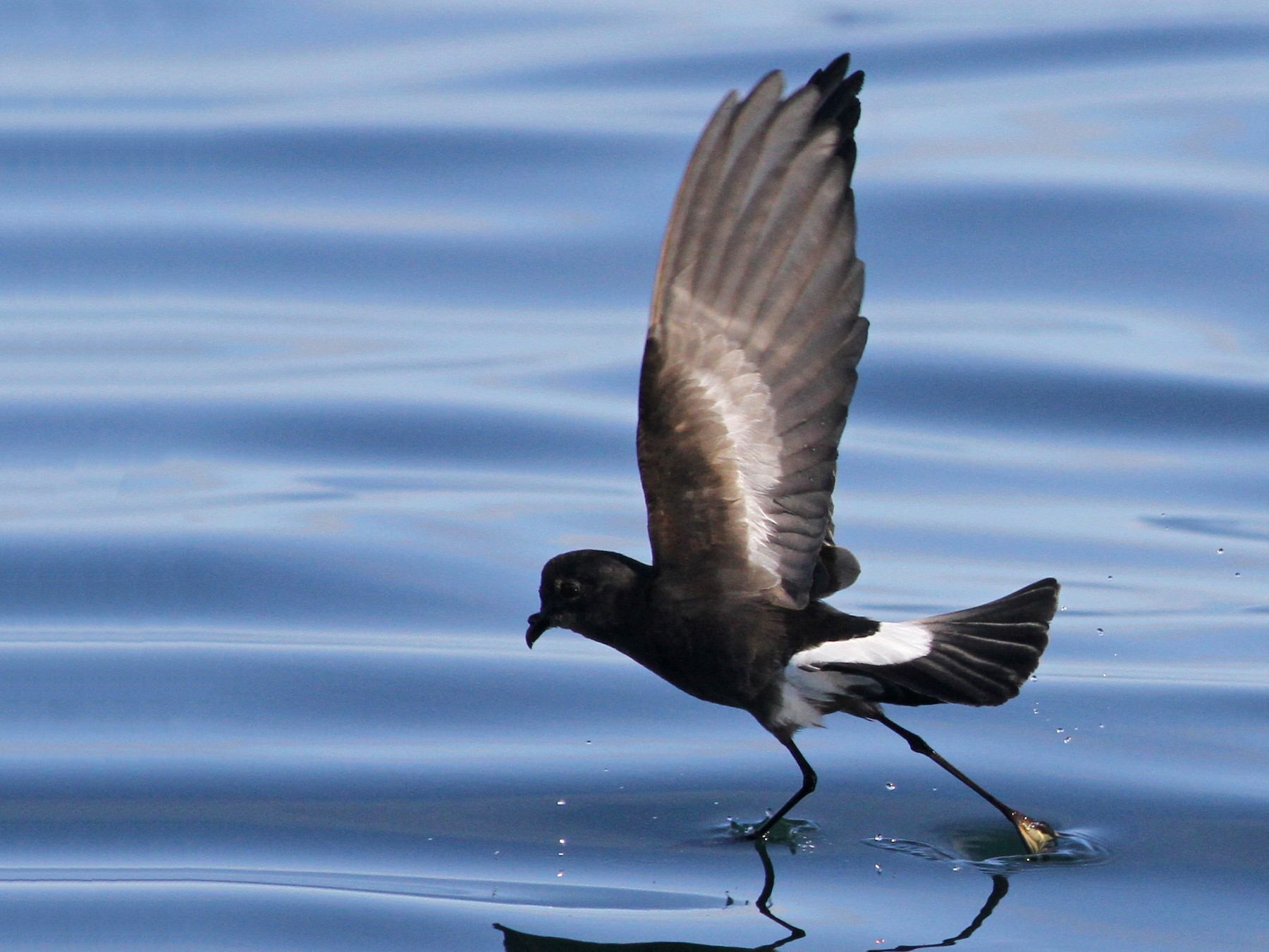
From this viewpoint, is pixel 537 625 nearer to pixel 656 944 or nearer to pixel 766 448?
pixel 766 448

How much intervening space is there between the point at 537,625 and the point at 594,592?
255mm

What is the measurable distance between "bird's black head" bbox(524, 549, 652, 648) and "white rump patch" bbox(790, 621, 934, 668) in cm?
42

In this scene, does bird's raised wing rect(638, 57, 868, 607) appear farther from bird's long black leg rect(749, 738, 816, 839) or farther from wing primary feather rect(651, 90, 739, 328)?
bird's long black leg rect(749, 738, 816, 839)

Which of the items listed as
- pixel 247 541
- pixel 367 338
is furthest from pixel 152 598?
pixel 367 338

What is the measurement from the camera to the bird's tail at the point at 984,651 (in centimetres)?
494

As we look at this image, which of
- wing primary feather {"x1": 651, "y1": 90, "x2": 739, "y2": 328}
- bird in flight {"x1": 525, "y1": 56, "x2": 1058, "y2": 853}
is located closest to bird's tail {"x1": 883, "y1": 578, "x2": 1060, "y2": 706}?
bird in flight {"x1": 525, "y1": 56, "x2": 1058, "y2": 853}

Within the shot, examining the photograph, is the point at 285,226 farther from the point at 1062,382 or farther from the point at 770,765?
the point at 770,765

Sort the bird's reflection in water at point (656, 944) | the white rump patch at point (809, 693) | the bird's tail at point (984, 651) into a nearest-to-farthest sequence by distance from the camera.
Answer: the bird's reflection in water at point (656, 944), the bird's tail at point (984, 651), the white rump patch at point (809, 693)

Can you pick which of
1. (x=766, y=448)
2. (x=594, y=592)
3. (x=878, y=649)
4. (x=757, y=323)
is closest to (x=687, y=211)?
(x=757, y=323)

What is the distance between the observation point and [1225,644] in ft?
23.3

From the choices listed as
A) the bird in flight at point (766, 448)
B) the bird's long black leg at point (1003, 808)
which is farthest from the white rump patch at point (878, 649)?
the bird's long black leg at point (1003, 808)

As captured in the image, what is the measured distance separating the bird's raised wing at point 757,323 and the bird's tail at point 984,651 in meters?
0.43

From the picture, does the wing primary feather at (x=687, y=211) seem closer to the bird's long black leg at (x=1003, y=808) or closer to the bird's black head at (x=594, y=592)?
the bird's black head at (x=594, y=592)

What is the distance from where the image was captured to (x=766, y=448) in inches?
194
